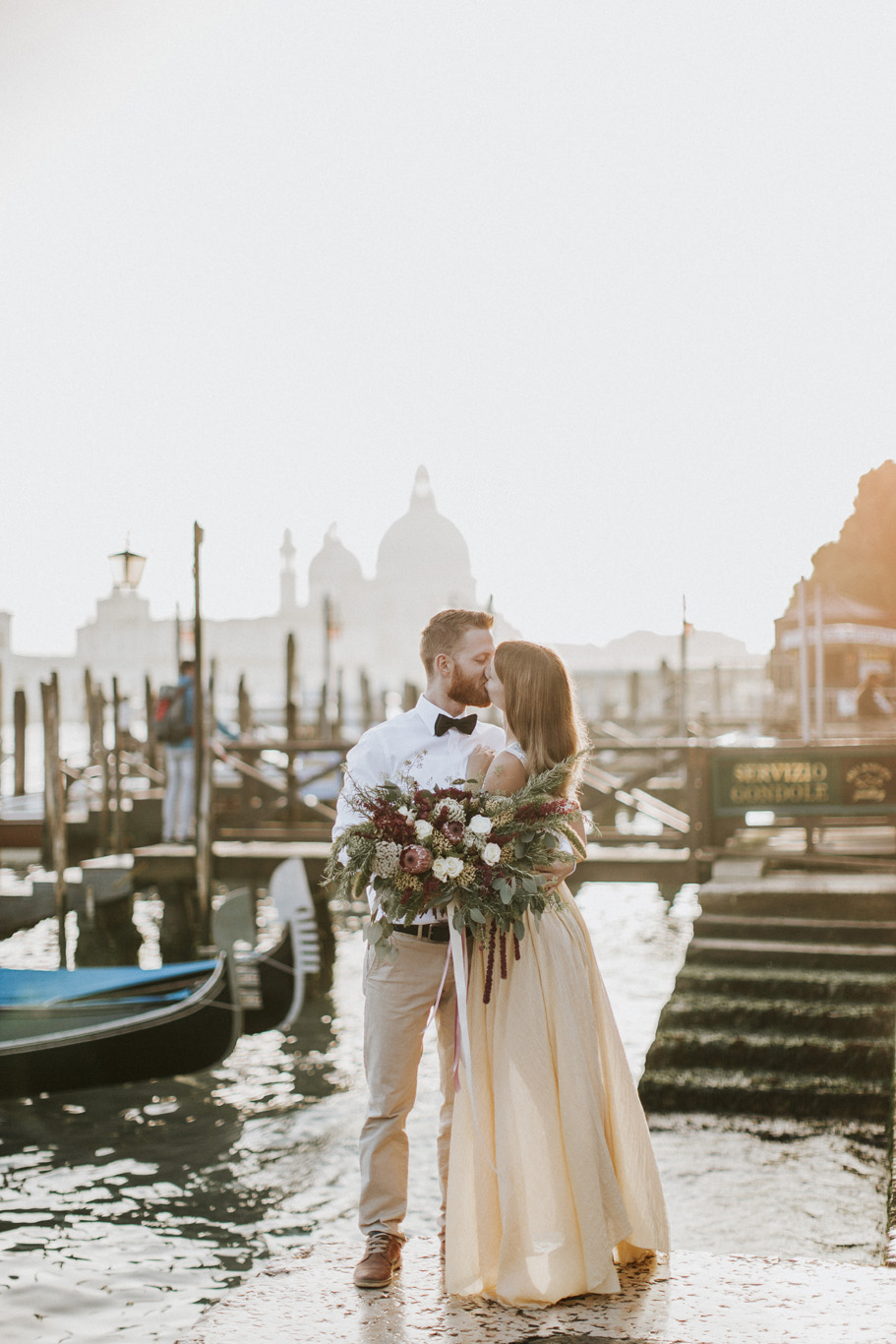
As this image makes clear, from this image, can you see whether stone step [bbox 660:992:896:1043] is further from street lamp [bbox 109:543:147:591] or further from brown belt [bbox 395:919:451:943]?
street lamp [bbox 109:543:147:591]

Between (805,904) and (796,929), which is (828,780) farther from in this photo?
(796,929)

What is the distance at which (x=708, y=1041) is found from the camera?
20.5 ft

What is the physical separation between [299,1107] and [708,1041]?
2.33 m

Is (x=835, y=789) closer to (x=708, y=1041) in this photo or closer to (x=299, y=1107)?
(x=708, y=1041)

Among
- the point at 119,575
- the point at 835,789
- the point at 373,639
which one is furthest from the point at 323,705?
the point at 373,639

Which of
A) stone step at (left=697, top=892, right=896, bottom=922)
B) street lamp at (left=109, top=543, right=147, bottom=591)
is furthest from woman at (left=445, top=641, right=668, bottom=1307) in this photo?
street lamp at (left=109, top=543, right=147, bottom=591)

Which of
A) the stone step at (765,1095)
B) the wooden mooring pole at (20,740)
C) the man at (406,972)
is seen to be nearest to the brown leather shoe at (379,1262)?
the man at (406,972)

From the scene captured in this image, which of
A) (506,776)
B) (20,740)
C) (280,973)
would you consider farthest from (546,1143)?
(20,740)

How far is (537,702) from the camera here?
104 inches

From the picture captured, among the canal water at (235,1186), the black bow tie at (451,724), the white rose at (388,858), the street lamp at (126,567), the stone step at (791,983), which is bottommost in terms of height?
the canal water at (235,1186)

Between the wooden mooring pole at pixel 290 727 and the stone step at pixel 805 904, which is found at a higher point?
the wooden mooring pole at pixel 290 727

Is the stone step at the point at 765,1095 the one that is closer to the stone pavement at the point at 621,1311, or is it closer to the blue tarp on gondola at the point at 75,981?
the blue tarp on gondola at the point at 75,981

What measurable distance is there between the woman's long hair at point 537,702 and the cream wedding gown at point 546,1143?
1.21 feet

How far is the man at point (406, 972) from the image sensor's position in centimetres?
274
